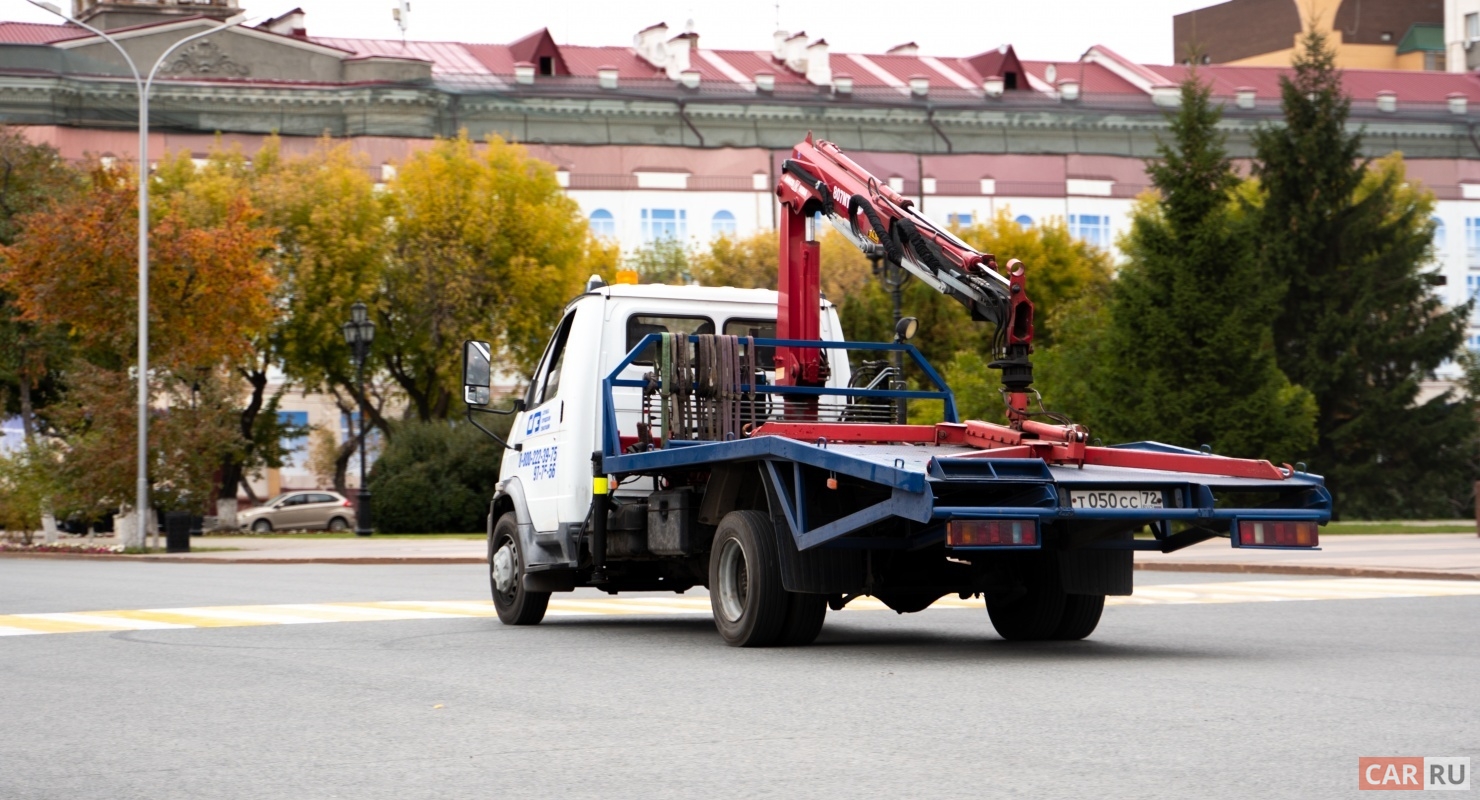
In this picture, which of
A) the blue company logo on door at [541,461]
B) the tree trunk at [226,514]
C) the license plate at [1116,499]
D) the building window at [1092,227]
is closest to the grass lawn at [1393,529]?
the blue company logo on door at [541,461]

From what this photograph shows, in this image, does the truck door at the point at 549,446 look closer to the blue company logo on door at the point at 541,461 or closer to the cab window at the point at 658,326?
the blue company logo on door at the point at 541,461

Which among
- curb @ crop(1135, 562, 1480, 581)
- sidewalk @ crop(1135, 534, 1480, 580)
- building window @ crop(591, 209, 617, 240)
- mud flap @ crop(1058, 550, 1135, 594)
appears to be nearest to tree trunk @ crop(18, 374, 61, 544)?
sidewalk @ crop(1135, 534, 1480, 580)

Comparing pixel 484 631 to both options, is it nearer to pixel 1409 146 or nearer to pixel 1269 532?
pixel 1269 532

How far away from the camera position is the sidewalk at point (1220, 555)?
72.8 ft

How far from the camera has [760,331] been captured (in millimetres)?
15586

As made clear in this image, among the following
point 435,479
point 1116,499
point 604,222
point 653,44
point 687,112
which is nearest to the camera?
point 1116,499

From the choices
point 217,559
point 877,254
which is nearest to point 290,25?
point 217,559

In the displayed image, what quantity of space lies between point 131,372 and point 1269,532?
114 ft

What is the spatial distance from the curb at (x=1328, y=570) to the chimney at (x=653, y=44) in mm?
56917

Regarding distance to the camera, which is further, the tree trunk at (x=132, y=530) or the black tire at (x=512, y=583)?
the tree trunk at (x=132, y=530)

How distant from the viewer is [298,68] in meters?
72.1

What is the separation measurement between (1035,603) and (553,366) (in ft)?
14.7

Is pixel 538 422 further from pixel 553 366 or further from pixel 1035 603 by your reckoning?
pixel 1035 603

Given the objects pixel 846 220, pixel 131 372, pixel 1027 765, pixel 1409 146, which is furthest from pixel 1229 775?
pixel 1409 146
